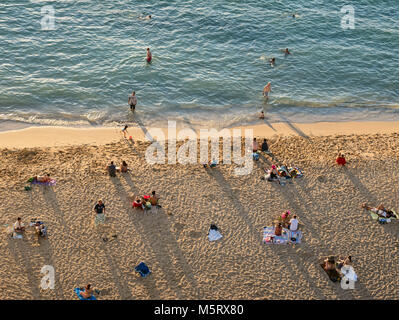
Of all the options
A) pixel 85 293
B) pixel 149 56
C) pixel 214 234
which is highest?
pixel 149 56

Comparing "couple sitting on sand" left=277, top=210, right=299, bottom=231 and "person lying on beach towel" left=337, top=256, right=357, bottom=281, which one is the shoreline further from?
"person lying on beach towel" left=337, top=256, right=357, bottom=281

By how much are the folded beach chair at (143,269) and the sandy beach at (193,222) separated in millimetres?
282

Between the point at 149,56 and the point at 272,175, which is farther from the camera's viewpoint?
the point at 149,56

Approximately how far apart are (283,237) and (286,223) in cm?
78

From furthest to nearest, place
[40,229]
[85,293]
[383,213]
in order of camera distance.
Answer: [383,213] < [40,229] < [85,293]

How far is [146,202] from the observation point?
18.8 m

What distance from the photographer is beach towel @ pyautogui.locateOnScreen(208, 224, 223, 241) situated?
17.6 m

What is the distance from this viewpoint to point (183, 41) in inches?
1352

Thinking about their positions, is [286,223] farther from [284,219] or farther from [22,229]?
[22,229]

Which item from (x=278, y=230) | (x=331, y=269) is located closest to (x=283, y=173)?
(x=278, y=230)

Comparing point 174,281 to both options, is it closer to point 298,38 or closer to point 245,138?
point 245,138

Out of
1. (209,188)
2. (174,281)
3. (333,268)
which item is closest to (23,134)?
(209,188)

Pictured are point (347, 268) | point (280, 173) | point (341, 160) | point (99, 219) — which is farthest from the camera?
point (341, 160)
